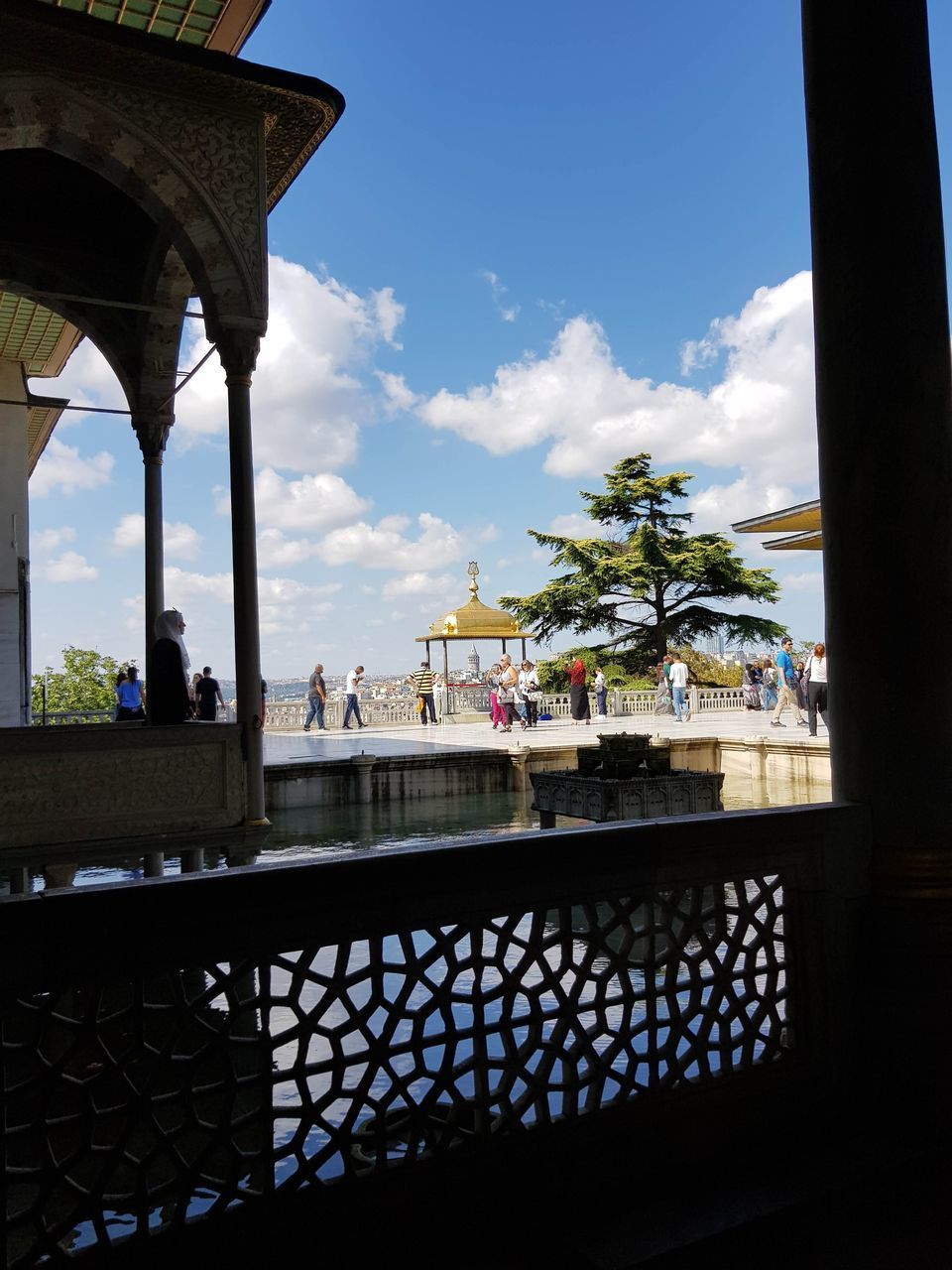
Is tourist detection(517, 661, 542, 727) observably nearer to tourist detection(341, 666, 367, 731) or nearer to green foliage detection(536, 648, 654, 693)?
tourist detection(341, 666, 367, 731)

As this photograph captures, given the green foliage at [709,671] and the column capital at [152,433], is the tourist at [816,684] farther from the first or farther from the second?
the green foliage at [709,671]

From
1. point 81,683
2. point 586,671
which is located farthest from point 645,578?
point 81,683

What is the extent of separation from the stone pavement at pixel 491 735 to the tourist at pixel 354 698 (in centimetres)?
38

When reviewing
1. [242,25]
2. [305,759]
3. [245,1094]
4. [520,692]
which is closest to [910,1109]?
[245,1094]

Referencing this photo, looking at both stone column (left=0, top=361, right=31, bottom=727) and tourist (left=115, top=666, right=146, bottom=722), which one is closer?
stone column (left=0, top=361, right=31, bottom=727)

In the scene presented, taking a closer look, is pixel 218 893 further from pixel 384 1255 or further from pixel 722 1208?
pixel 722 1208

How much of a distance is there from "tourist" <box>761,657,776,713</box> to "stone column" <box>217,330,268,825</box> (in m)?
19.2

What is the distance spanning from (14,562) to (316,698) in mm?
9729

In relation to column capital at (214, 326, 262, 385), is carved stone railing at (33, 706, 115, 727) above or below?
below

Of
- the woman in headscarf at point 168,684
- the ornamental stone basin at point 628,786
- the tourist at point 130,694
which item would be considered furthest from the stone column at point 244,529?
the tourist at point 130,694

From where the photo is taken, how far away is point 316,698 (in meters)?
21.6

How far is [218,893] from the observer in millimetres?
1725

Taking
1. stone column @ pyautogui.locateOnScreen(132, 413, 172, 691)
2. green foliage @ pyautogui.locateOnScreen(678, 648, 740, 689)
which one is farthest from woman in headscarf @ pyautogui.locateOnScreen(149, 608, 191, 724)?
green foliage @ pyautogui.locateOnScreen(678, 648, 740, 689)

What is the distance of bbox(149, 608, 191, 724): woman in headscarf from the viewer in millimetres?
6211
